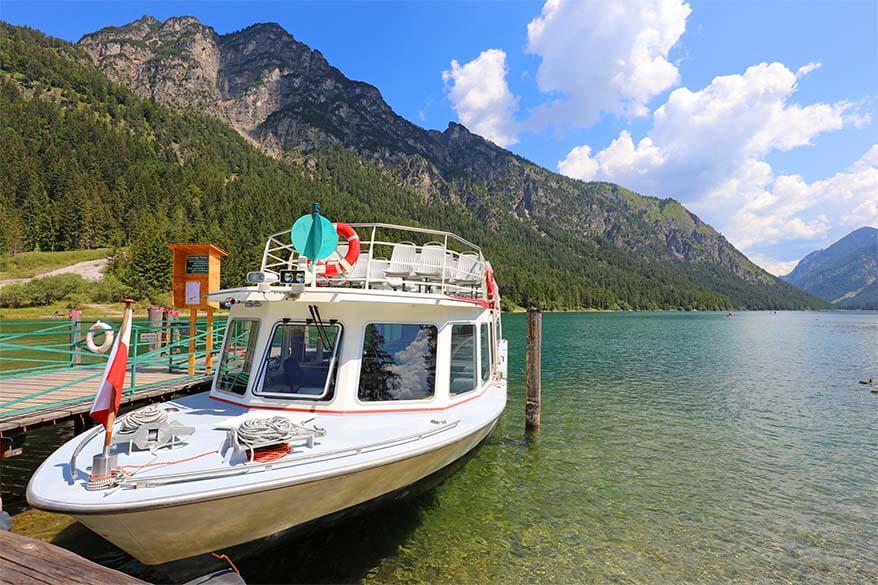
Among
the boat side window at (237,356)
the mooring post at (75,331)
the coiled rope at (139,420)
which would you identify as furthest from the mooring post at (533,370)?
the mooring post at (75,331)

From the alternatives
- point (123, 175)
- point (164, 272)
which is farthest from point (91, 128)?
point (164, 272)

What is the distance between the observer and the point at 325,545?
682 centimetres

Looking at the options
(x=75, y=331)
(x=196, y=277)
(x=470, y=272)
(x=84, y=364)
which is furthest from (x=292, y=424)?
(x=84, y=364)

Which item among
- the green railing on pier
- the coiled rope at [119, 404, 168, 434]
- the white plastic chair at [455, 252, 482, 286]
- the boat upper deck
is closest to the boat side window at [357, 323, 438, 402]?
the boat upper deck

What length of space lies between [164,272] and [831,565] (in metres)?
85.8

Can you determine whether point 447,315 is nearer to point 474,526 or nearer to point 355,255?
point 355,255

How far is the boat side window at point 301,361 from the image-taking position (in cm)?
706

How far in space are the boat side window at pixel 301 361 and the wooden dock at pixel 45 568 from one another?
11.9 feet

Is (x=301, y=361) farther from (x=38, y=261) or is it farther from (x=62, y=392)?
(x=38, y=261)

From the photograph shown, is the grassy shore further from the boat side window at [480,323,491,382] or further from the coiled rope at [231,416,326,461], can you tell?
the coiled rope at [231,416,326,461]

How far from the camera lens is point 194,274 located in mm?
12289

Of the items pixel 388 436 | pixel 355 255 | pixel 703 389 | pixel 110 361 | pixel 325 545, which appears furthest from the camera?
pixel 703 389

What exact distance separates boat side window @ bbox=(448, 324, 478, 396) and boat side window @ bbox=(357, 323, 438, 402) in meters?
0.59

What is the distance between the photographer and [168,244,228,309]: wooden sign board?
39.6 ft
